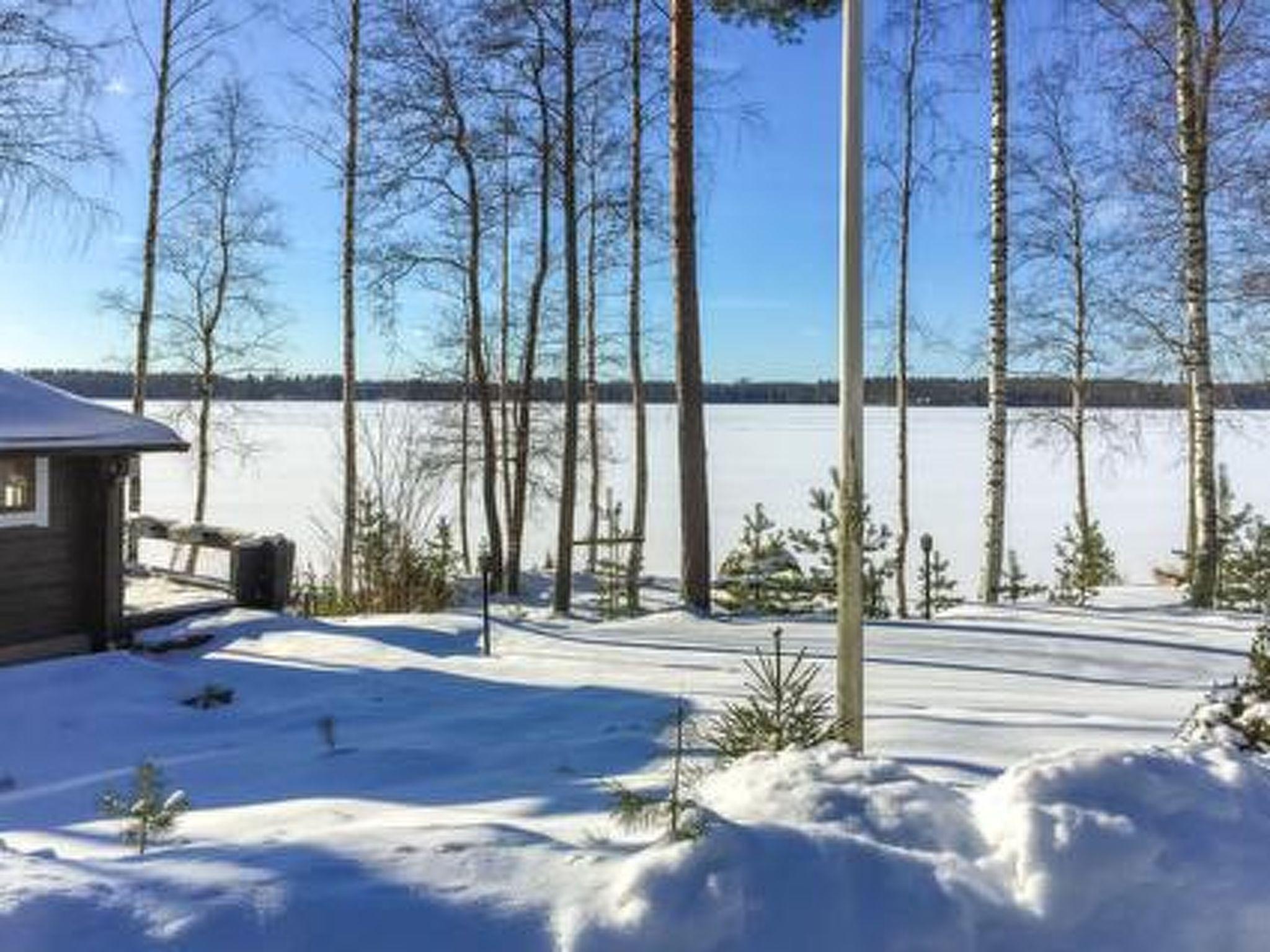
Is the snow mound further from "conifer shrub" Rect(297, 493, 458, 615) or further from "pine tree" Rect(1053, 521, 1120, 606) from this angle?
"pine tree" Rect(1053, 521, 1120, 606)

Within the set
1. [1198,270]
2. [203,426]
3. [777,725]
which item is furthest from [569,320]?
[203,426]

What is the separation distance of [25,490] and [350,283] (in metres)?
8.37

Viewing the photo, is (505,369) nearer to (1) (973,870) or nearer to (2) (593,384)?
(2) (593,384)

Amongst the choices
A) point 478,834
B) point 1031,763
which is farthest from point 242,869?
point 1031,763

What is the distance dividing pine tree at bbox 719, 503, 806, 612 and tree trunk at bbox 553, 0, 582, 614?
6.03ft

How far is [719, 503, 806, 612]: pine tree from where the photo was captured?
41.9ft

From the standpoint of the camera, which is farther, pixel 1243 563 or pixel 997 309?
pixel 1243 563

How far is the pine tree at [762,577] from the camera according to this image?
12.8 metres

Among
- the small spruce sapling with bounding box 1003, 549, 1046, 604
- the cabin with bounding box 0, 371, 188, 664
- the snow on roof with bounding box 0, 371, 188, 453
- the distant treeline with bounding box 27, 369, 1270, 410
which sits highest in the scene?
the distant treeline with bounding box 27, 369, 1270, 410

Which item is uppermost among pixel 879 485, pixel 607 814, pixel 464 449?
pixel 464 449

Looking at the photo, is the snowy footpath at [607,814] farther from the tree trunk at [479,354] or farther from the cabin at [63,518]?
the tree trunk at [479,354]

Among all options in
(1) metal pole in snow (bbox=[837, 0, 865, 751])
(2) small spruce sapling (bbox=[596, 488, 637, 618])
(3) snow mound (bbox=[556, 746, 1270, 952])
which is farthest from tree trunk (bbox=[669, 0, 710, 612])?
(3) snow mound (bbox=[556, 746, 1270, 952])

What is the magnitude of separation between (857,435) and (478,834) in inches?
96.2

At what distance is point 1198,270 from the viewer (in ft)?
38.0
